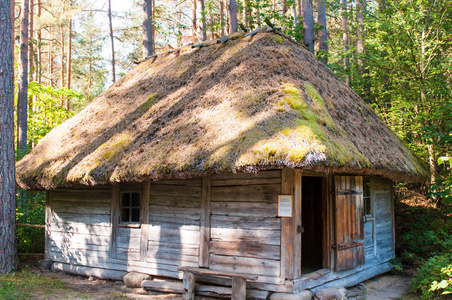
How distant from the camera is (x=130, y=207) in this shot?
27.6 ft

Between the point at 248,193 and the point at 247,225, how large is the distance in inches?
21.0

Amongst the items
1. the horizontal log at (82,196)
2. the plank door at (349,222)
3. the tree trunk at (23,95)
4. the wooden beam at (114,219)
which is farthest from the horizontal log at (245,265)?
the tree trunk at (23,95)

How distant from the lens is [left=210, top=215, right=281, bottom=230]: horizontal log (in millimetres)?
6324

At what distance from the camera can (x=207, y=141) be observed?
643cm

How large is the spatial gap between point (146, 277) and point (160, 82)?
4532 millimetres

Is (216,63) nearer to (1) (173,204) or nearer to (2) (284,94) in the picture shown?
(2) (284,94)

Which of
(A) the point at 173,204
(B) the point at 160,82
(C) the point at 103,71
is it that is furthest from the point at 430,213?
(C) the point at 103,71

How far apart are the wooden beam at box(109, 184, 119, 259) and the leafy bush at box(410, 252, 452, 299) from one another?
232 inches

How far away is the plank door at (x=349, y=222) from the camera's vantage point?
7.18 meters

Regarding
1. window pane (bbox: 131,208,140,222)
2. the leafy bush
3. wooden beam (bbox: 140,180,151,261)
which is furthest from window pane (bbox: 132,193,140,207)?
the leafy bush

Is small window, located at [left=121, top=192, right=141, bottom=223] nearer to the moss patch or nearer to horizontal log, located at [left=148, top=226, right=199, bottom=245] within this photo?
horizontal log, located at [left=148, top=226, right=199, bottom=245]

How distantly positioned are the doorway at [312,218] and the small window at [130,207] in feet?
13.7

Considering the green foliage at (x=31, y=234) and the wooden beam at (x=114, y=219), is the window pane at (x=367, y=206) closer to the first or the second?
the wooden beam at (x=114, y=219)

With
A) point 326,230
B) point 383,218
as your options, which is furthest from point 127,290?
point 383,218
